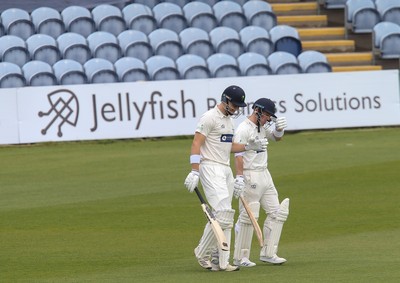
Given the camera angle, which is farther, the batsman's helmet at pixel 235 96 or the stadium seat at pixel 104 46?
the stadium seat at pixel 104 46

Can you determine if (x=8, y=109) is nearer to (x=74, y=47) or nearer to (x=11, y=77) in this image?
(x=11, y=77)

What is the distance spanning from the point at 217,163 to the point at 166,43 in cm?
1674

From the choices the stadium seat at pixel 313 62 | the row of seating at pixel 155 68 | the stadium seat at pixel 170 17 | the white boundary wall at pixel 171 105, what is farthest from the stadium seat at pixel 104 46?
the stadium seat at pixel 313 62

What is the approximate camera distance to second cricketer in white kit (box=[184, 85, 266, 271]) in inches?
430

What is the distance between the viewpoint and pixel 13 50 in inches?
1041

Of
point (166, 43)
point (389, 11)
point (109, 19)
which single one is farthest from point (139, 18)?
point (389, 11)

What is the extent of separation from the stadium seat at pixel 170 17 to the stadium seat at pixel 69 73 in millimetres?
3691

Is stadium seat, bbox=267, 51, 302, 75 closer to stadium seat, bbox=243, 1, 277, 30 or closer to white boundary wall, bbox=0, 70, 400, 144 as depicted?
white boundary wall, bbox=0, 70, 400, 144

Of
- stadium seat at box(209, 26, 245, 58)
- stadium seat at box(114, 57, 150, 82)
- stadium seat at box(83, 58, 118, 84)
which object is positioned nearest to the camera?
stadium seat at box(83, 58, 118, 84)

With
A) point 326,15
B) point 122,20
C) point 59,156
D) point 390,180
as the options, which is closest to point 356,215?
point 390,180

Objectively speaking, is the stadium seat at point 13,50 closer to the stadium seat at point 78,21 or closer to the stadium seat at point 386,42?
the stadium seat at point 78,21

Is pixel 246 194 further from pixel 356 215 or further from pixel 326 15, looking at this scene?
pixel 326 15

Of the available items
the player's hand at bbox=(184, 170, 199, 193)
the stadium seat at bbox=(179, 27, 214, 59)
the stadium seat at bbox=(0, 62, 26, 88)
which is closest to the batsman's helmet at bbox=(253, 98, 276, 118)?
the player's hand at bbox=(184, 170, 199, 193)

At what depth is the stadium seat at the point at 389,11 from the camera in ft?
101
